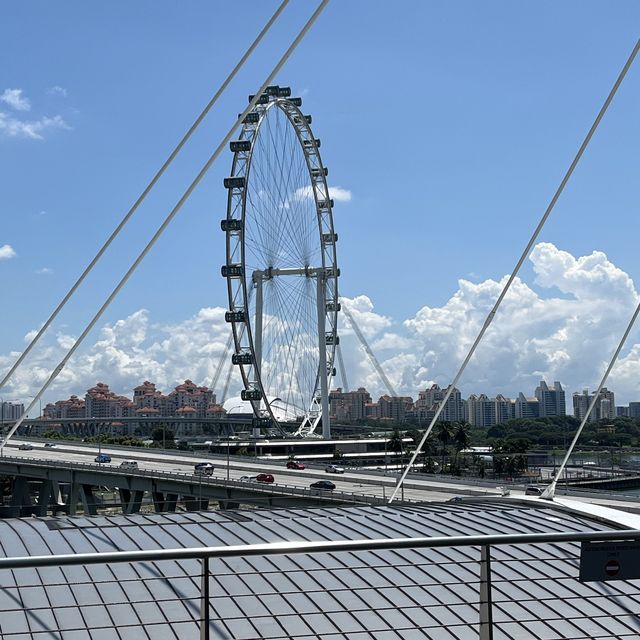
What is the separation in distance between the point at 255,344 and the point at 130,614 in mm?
64711

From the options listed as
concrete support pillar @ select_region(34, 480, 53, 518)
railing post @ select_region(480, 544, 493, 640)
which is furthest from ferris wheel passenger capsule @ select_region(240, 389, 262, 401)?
railing post @ select_region(480, 544, 493, 640)

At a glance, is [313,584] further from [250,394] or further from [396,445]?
[396,445]

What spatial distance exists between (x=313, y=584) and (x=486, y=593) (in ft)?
18.4

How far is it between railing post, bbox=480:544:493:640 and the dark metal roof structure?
2.01 feet

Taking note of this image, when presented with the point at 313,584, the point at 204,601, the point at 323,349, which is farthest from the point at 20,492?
the point at 204,601

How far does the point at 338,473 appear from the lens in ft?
204

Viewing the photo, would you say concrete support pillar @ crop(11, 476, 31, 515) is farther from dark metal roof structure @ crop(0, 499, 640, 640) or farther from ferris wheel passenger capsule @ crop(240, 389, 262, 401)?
dark metal roof structure @ crop(0, 499, 640, 640)

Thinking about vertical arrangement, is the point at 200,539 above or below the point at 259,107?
below

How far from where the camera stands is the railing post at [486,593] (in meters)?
4.22

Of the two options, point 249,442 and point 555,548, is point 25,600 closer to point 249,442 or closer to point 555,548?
point 555,548

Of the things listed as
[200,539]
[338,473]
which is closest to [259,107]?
[338,473]

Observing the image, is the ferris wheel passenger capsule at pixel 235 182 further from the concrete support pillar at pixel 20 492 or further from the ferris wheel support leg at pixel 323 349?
the concrete support pillar at pixel 20 492

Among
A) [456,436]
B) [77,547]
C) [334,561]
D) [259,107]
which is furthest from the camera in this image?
[456,436]

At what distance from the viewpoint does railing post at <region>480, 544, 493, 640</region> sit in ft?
13.9
